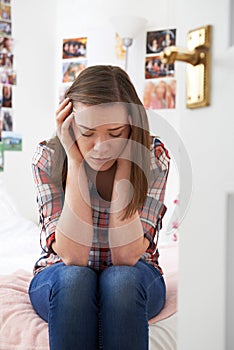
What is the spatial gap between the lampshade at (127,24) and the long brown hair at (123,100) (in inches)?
48.9

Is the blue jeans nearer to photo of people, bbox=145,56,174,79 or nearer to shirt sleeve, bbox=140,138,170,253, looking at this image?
shirt sleeve, bbox=140,138,170,253

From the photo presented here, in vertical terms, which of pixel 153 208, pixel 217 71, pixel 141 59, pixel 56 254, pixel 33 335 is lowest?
pixel 33 335

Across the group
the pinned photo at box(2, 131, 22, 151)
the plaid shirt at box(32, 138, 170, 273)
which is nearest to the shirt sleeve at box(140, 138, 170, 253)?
the plaid shirt at box(32, 138, 170, 273)

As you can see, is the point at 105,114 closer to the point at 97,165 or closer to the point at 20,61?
the point at 97,165

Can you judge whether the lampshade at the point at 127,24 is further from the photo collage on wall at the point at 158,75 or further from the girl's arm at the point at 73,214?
the girl's arm at the point at 73,214

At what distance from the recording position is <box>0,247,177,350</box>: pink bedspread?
Result: 919mm

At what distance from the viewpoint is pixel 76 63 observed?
2424 millimetres

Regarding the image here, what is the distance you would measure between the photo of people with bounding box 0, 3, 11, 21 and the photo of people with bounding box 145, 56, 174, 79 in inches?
27.7

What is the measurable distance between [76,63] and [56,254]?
1.55m

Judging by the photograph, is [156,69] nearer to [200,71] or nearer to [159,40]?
[159,40]

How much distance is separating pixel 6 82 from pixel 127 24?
2.09ft

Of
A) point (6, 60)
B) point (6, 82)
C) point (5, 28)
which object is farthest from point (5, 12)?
point (6, 82)

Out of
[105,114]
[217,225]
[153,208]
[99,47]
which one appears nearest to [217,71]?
[217,225]

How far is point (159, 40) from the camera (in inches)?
87.1
